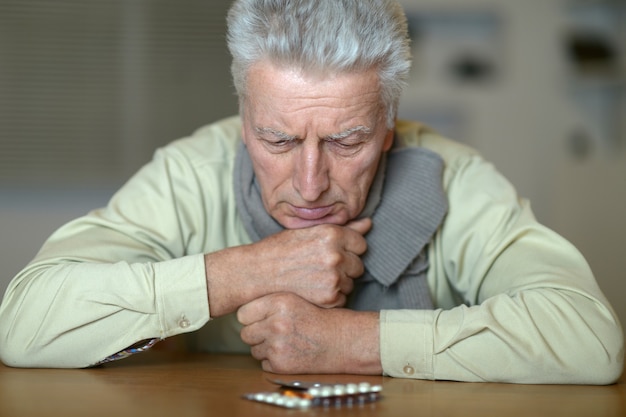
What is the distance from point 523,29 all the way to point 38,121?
3.13 m

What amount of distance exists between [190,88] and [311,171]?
4.00 metres

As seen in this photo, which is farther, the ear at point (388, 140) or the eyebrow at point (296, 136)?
the ear at point (388, 140)

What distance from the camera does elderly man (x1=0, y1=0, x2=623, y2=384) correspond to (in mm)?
1554

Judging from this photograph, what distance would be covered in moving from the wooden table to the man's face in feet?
1.18

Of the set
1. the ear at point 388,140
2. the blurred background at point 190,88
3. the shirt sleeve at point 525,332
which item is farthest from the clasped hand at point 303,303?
the blurred background at point 190,88

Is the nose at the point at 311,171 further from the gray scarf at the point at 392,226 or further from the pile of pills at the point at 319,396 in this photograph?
the pile of pills at the point at 319,396

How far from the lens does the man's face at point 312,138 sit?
164 centimetres

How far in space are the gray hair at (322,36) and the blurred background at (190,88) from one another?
3753mm

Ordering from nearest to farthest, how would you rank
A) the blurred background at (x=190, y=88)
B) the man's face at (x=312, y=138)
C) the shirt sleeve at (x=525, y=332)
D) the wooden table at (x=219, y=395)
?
1. the wooden table at (x=219, y=395)
2. the shirt sleeve at (x=525, y=332)
3. the man's face at (x=312, y=138)
4. the blurred background at (x=190, y=88)

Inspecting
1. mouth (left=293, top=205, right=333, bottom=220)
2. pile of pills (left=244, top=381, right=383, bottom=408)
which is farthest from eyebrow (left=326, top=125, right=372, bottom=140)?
pile of pills (left=244, top=381, right=383, bottom=408)

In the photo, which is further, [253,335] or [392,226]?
[392,226]

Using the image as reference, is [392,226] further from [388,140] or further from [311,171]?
[311,171]

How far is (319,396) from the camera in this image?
123 centimetres

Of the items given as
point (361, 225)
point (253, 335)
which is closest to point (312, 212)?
point (361, 225)
